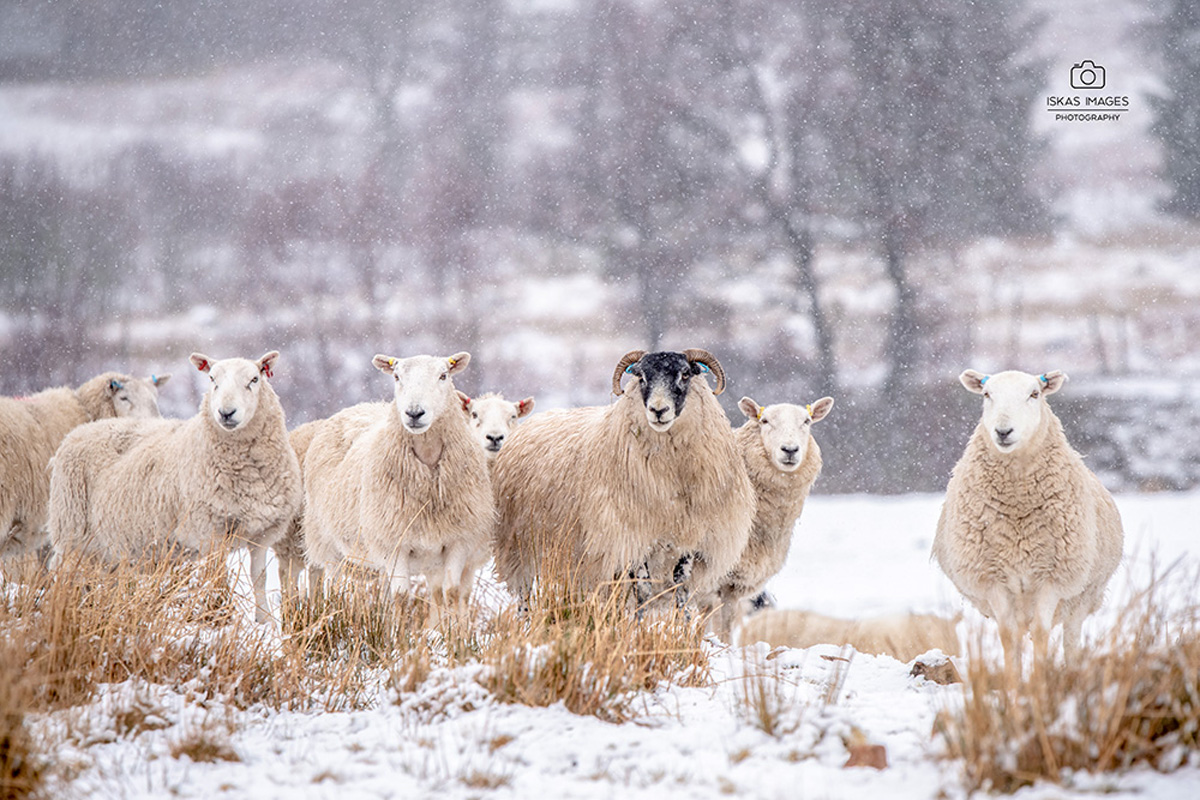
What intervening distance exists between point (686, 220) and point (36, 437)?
16.9 metres

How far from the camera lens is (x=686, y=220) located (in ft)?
75.9

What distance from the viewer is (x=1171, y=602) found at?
3.32 metres

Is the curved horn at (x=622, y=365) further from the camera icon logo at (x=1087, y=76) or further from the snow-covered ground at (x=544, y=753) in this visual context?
the camera icon logo at (x=1087, y=76)

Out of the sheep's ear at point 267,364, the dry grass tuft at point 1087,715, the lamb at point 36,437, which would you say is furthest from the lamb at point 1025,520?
the lamb at point 36,437

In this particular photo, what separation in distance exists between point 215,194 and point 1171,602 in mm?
26092

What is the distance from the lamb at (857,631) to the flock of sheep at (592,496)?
44.8 inches

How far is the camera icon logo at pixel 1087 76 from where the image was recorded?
Result: 850 inches

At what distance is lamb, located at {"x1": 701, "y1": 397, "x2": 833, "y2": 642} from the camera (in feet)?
21.7

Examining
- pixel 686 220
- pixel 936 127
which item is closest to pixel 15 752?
pixel 686 220

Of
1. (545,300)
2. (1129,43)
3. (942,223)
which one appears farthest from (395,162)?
(1129,43)

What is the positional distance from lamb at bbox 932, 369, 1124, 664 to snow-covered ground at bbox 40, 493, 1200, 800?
57.9 inches

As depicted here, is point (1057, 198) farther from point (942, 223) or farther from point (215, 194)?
point (215, 194)

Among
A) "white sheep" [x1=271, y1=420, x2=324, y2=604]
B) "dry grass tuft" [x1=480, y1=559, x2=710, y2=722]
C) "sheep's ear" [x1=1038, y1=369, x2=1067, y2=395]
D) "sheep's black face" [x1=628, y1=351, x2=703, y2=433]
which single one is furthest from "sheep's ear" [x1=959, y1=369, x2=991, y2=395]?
"white sheep" [x1=271, y1=420, x2=324, y2=604]

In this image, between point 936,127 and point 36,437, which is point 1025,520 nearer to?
point 36,437
